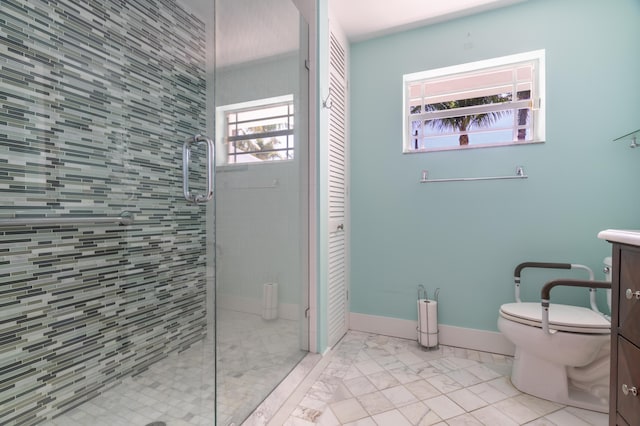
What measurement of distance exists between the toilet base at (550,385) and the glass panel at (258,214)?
1.16m

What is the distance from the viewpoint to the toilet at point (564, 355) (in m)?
1.40

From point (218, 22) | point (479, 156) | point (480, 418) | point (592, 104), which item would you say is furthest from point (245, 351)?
point (592, 104)

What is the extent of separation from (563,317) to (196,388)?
1.70 m

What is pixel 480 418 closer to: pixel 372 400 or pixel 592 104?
pixel 372 400

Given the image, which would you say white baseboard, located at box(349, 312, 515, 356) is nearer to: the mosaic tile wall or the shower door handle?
the mosaic tile wall

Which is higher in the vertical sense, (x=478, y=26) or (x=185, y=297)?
(x=478, y=26)

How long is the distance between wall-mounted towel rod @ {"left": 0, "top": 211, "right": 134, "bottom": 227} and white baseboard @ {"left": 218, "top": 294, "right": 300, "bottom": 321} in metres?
0.54

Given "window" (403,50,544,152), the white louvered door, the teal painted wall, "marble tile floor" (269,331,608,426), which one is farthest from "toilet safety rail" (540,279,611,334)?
the white louvered door

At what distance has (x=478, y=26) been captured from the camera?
203cm

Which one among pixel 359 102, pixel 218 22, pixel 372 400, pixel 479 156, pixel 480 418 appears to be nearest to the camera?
pixel 218 22

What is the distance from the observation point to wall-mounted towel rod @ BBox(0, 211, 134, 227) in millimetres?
916

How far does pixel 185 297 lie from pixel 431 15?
230 centimetres

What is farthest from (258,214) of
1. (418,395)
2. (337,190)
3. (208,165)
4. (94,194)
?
(418,395)

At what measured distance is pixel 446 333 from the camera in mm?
2090
